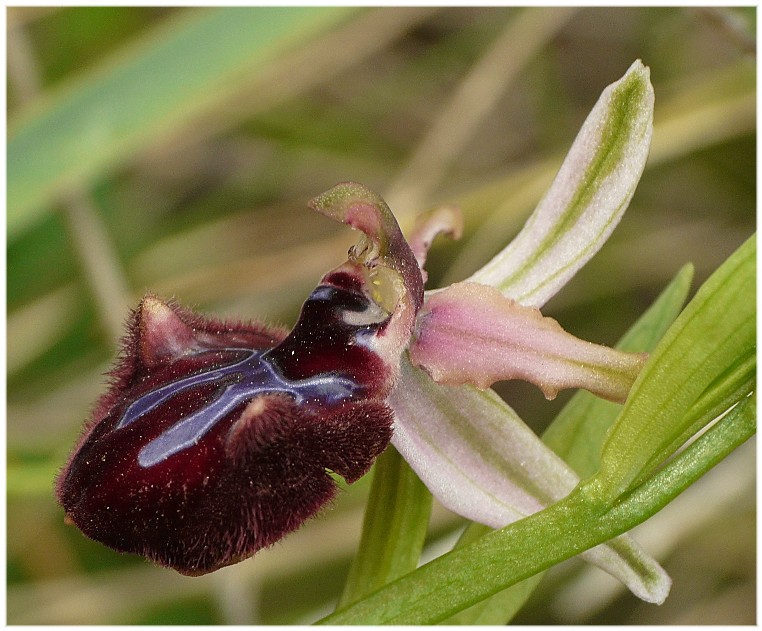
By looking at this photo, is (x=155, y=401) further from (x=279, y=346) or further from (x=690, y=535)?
(x=690, y=535)

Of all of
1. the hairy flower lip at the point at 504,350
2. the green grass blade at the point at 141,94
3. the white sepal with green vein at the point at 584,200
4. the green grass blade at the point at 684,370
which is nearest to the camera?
the green grass blade at the point at 684,370

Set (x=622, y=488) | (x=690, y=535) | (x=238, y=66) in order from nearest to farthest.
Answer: (x=622, y=488), (x=238, y=66), (x=690, y=535)

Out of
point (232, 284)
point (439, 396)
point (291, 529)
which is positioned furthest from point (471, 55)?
point (291, 529)

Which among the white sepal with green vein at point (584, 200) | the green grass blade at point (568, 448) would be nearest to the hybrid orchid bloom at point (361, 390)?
the white sepal with green vein at point (584, 200)

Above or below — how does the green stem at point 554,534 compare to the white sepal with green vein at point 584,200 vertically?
below

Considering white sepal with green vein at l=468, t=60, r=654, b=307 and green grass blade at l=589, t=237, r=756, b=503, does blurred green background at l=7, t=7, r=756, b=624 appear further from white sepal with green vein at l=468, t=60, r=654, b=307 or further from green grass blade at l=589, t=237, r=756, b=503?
green grass blade at l=589, t=237, r=756, b=503

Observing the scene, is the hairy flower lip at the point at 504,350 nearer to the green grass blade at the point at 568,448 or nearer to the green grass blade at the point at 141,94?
the green grass blade at the point at 568,448

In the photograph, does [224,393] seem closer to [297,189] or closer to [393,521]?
[393,521]

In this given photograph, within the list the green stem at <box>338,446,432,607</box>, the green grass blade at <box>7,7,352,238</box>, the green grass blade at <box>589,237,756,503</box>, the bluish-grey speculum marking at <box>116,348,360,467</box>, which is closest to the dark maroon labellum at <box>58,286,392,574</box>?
the bluish-grey speculum marking at <box>116,348,360,467</box>
